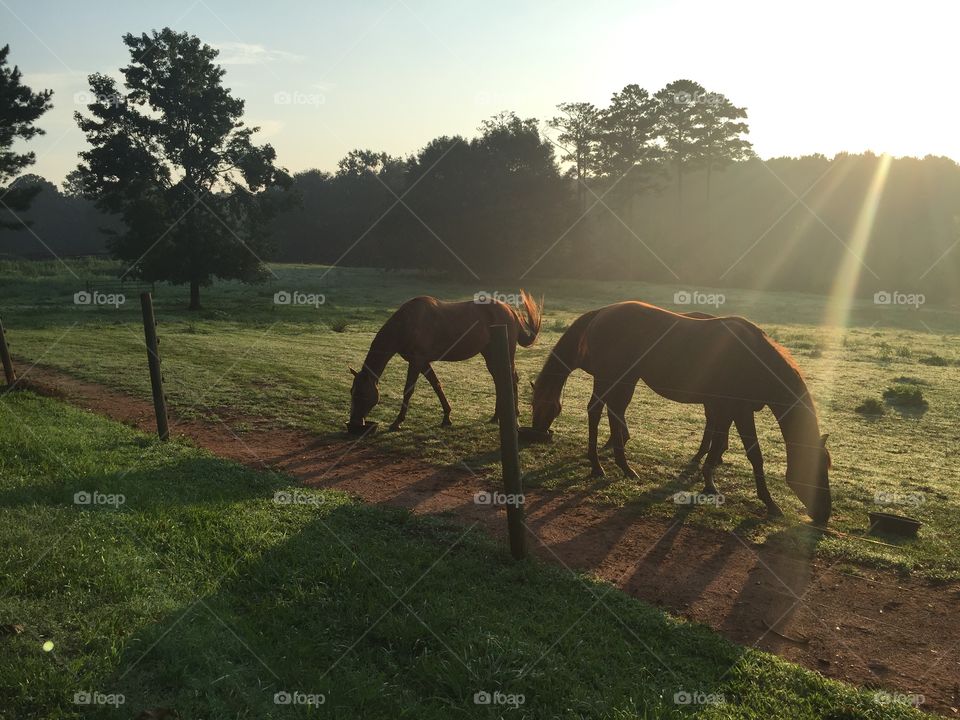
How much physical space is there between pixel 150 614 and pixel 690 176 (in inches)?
3114

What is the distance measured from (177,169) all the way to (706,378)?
117 ft

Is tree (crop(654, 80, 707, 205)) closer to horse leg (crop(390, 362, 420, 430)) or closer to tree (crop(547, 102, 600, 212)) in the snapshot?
tree (crop(547, 102, 600, 212))

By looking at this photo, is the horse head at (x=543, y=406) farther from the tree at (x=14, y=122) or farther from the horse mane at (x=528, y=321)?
the tree at (x=14, y=122)

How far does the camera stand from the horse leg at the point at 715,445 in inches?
363

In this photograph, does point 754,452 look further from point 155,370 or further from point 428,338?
point 155,370

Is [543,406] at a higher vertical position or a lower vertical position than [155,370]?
lower

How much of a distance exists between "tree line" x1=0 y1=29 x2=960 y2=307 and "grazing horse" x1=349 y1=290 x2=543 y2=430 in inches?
1050

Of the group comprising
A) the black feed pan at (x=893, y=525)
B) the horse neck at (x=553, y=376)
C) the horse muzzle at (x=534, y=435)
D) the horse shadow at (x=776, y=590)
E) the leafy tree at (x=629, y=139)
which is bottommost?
the horse shadow at (x=776, y=590)

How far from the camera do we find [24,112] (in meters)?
33.5

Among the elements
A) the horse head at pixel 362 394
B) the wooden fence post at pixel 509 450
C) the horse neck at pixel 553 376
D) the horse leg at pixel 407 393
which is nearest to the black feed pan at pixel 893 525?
the wooden fence post at pixel 509 450

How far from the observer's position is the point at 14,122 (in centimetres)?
3356

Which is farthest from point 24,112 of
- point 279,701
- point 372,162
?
point 372,162

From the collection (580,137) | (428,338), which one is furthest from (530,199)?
(428,338)

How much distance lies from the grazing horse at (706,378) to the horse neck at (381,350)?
9.86ft
